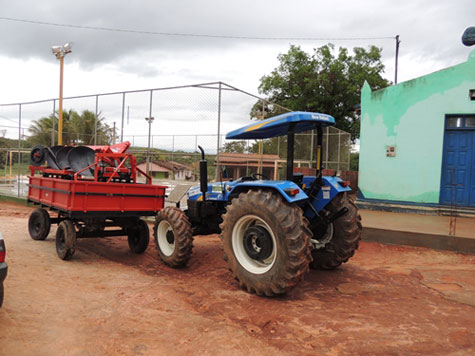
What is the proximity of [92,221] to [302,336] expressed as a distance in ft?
14.9

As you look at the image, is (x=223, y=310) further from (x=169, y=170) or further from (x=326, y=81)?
(x=326, y=81)

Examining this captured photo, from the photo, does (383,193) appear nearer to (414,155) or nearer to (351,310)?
(414,155)

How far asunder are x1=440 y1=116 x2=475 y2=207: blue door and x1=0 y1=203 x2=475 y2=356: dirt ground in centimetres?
396

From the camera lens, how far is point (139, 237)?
751cm

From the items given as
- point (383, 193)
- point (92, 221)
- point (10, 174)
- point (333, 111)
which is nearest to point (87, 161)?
point (92, 221)

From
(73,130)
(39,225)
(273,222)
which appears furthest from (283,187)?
(73,130)

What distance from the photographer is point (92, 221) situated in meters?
6.84

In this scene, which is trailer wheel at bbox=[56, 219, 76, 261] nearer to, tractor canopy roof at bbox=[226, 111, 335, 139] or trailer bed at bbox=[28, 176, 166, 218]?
trailer bed at bbox=[28, 176, 166, 218]

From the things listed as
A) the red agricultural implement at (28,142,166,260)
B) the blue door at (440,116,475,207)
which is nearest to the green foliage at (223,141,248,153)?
the red agricultural implement at (28,142,166,260)

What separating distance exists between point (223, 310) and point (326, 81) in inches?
914

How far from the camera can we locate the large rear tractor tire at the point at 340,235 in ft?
18.6

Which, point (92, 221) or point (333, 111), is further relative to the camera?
point (333, 111)

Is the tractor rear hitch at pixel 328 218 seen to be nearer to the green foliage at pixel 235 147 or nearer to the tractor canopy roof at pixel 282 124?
the tractor canopy roof at pixel 282 124

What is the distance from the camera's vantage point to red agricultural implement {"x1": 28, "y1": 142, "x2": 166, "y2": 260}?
651 centimetres
